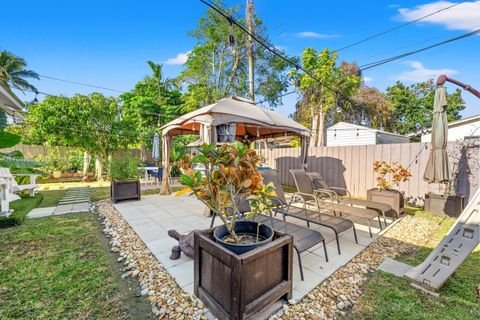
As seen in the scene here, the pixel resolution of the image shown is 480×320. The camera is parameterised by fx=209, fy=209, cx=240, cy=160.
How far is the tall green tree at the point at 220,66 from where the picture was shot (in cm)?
1501

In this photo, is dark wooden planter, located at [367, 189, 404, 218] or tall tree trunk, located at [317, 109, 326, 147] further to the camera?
→ tall tree trunk, located at [317, 109, 326, 147]

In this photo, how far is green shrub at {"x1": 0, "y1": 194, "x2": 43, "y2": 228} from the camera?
3734 mm

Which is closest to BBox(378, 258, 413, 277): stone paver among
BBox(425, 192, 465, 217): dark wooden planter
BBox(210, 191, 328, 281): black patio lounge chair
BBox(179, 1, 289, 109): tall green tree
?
BBox(210, 191, 328, 281): black patio lounge chair

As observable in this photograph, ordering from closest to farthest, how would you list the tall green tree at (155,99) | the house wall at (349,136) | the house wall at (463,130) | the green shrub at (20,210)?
the green shrub at (20,210) < the house wall at (463,130) < the house wall at (349,136) < the tall green tree at (155,99)

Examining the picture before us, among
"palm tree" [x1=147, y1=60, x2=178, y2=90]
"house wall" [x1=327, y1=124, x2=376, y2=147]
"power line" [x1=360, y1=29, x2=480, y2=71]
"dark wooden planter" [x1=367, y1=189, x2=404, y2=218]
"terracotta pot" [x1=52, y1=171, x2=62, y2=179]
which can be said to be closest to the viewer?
"dark wooden planter" [x1=367, y1=189, x2=404, y2=218]

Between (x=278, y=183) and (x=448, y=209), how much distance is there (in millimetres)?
3903

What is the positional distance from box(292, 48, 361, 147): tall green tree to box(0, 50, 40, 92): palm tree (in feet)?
75.4

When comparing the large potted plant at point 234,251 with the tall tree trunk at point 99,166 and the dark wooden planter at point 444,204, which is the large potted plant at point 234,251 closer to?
the dark wooden planter at point 444,204

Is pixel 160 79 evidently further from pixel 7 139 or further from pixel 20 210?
pixel 7 139

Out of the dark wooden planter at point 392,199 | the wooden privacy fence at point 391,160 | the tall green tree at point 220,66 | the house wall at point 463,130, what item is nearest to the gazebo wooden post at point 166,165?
the wooden privacy fence at point 391,160

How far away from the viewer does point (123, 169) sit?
5.67 meters

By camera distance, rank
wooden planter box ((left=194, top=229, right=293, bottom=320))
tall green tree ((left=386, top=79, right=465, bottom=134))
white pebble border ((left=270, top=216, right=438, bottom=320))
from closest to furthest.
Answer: wooden planter box ((left=194, top=229, right=293, bottom=320)) → white pebble border ((left=270, top=216, right=438, bottom=320)) → tall green tree ((left=386, top=79, right=465, bottom=134))

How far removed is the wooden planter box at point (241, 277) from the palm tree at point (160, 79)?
60.2ft

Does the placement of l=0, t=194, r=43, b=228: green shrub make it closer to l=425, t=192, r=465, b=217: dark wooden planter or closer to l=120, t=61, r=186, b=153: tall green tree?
l=425, t=192, r=465, b=217: dark wooden planter
